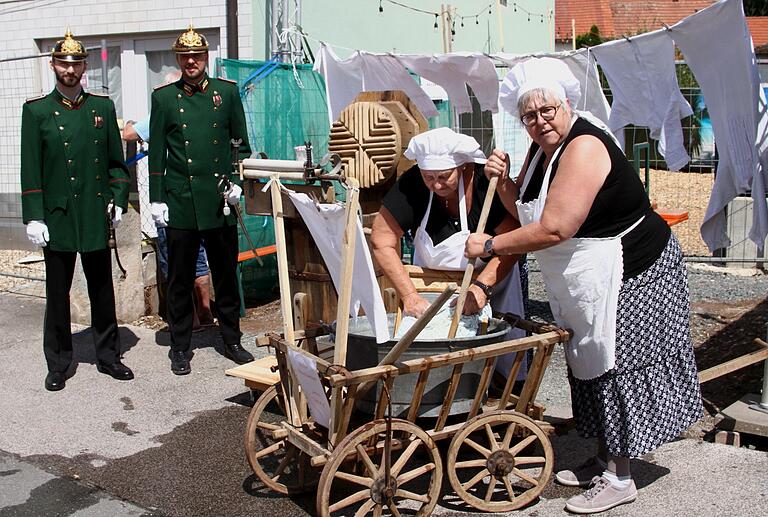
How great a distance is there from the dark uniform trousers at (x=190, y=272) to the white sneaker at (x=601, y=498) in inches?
115

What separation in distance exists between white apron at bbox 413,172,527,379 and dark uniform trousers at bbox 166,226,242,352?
181 cm

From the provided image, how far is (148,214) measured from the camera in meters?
7.61

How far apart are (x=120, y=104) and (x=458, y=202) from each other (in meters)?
6.89

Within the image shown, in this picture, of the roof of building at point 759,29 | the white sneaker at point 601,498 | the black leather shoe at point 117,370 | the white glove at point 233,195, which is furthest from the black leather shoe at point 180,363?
the roof of building at point 759,29

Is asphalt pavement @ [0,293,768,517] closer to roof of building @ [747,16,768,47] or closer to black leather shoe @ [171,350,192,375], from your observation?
black leather shoe @ [171,350,192,375]

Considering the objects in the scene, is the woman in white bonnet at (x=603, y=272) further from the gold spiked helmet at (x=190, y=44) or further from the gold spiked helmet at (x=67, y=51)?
the gold spiked helmet at (x=67, y=51)

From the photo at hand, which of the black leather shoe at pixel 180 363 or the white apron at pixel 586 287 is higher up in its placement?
the white apron at pixel 586 287

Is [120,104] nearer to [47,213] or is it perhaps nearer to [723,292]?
[47,213]

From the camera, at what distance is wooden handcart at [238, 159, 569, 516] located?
3.41m

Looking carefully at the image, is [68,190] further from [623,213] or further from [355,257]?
[623,213]

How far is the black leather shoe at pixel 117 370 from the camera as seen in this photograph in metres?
5.77

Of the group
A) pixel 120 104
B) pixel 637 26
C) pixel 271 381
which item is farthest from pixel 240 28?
pixel 637 26

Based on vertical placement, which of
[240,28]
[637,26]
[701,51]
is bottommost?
[701,51]

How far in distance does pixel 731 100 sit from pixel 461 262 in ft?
5.91
